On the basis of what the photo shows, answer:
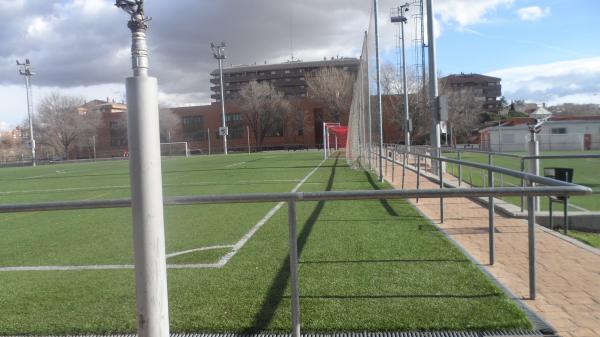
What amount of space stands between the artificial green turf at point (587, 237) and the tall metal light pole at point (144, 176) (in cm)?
707

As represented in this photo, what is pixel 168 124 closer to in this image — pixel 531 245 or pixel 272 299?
pixel 272 299

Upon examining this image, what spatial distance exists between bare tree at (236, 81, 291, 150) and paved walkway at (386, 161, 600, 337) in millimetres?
74387

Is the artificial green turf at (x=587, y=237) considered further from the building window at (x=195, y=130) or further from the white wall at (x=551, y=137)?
the building window at (x=195, y=130)

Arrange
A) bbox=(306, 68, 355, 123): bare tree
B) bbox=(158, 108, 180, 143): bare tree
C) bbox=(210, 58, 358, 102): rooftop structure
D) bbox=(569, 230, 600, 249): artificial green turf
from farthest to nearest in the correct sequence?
bbox=(210, 58, 358, 102): rooftop structure
bbox=(306, 68, 355, 123): bare tree
bbox=(158, 108, 180, 143): bare tree
bbox=(569, 230, 600, 249): artificial green turf

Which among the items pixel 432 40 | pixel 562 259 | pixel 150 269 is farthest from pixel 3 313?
pixel 432 40

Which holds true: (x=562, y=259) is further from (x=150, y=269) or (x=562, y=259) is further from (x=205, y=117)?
(x=205, y=117)

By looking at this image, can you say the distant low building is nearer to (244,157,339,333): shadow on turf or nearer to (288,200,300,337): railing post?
(244,157,339,333): shadow on turf

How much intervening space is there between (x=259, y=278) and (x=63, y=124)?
8525 cm

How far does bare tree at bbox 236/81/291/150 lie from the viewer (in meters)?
82.4

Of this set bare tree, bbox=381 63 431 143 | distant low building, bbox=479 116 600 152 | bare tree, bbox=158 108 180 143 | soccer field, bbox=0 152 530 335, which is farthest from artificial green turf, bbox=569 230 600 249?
bare tree, bbox=158 108 180 143

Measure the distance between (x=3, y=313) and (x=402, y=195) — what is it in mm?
3439

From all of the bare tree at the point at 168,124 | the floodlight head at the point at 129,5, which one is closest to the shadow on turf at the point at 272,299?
the floodlight head at the point at 129,5

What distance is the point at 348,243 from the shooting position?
657cm

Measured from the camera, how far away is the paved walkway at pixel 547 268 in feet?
12.7
